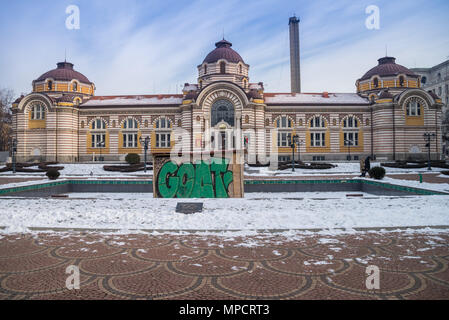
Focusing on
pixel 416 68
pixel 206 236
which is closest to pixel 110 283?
pixel 206 236

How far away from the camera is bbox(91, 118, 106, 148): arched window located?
148 feet

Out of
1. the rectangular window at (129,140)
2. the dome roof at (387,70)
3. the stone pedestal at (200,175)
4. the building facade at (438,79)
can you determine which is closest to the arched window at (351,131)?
the dome roof at (387,70)

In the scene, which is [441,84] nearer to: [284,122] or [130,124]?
[284,122]

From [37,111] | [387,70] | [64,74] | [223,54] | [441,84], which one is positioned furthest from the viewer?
[441,84]

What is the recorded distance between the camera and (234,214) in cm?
1004

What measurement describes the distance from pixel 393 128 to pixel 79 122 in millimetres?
44673

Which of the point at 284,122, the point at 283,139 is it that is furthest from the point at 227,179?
the point at 284,122

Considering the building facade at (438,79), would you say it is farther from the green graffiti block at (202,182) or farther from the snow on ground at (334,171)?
the green graffiti block at (202,182)

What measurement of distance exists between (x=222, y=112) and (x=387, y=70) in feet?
91.3

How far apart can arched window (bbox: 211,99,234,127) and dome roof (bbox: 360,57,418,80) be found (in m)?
24.5

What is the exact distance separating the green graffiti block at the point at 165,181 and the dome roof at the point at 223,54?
1330 inches

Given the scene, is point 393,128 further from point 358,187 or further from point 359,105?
point 358,187

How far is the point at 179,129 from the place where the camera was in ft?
144

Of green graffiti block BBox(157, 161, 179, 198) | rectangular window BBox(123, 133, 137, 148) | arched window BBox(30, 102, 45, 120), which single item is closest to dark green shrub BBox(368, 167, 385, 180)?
green graffiti block BBox(157, 161, 179, 198)
